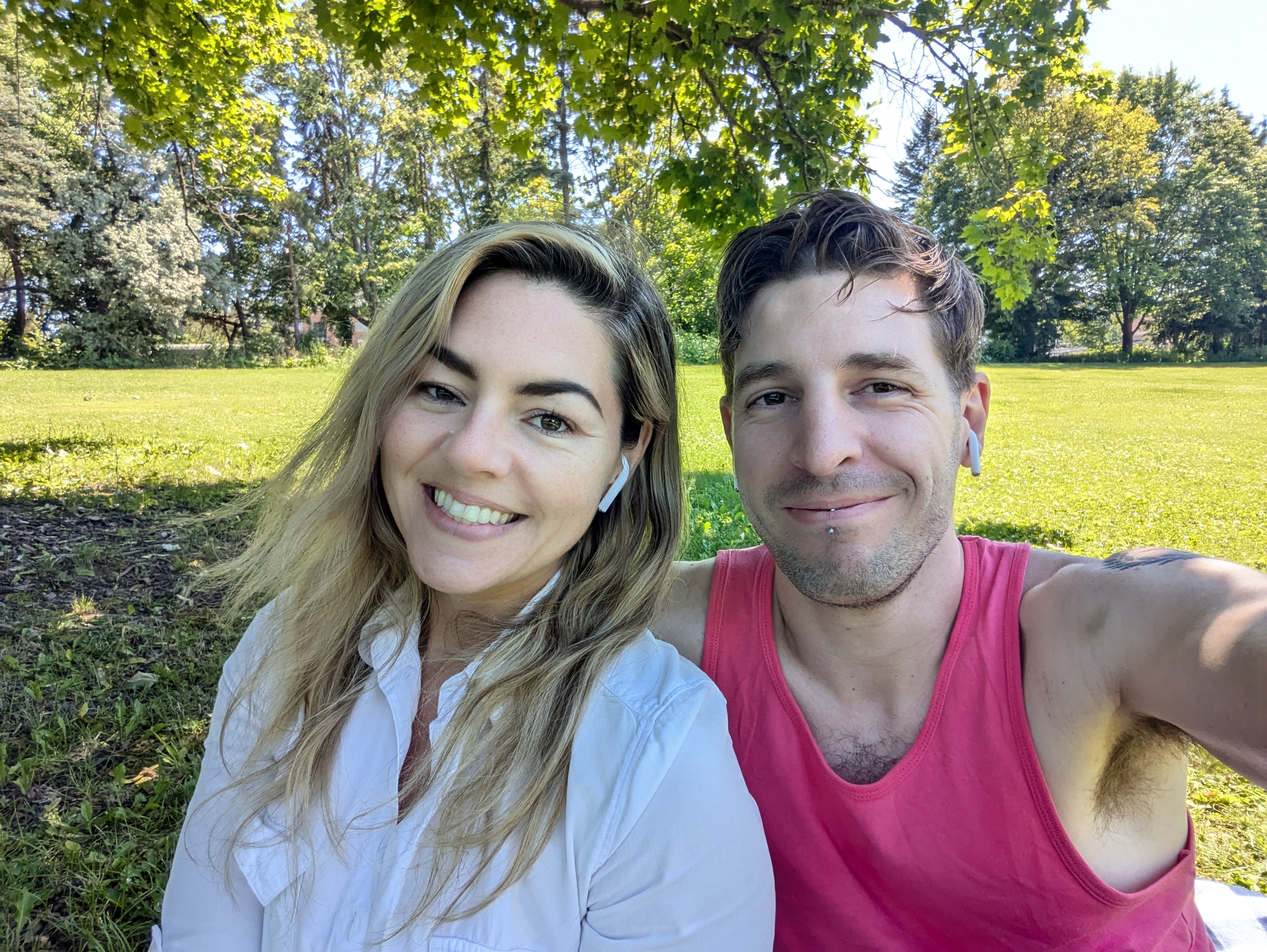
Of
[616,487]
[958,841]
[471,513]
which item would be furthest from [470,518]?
[958,841]

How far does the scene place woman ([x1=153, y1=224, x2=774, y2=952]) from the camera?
1.44 metres

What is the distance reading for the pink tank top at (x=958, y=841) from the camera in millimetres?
1618

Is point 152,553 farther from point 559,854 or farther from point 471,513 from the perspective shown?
point 559,854

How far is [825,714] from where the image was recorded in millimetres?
1917

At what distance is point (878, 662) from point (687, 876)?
2.72 ft

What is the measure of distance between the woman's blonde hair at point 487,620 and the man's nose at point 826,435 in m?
0.40

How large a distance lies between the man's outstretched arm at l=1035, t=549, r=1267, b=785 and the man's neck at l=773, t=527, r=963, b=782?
294mm

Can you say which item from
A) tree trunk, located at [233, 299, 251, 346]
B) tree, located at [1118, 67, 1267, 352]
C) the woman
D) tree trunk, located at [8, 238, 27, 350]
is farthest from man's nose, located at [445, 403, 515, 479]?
tree, located at [1118, 67, 1267, 352]

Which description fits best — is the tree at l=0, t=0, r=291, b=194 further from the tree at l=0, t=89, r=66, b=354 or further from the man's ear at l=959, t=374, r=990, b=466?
the tree at l=0, t=89, r=66, b=354

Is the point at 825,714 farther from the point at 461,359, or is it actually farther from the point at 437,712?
the point at 461,359

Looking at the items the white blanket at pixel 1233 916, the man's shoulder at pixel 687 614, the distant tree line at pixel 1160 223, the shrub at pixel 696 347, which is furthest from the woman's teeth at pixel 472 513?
the distant tree line at pixel 1160 223

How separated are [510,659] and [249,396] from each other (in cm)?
1993

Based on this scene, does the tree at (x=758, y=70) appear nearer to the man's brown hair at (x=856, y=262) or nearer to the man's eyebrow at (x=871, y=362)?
the man's brown hair at (x=856, y=262)

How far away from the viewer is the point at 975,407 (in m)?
2.09
